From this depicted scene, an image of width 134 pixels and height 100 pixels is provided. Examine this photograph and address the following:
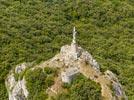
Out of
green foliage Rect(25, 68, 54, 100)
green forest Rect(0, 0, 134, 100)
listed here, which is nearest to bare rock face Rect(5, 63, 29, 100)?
green foliage Rect(25, 68, 54, 100)

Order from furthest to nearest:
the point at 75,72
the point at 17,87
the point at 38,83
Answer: the point at 17,87
the point at 38,83
the point at 75,72

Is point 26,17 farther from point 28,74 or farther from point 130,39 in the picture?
point 28,74

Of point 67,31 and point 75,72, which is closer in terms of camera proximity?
point 75,72

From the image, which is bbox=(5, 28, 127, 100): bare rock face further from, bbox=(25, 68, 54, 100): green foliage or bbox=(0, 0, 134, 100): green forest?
bbox=(0, 0, 134, 100): green forest

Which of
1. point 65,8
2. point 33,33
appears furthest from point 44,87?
point 65,8

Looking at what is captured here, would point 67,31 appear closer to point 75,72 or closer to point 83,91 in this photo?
point 75,72

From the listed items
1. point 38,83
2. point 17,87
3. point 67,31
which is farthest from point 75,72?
point 67,31

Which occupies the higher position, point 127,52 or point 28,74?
point 28,74
